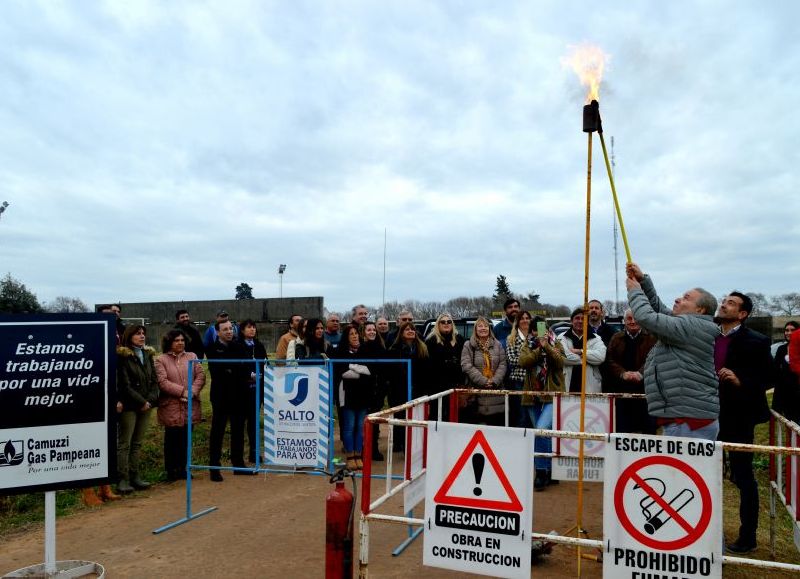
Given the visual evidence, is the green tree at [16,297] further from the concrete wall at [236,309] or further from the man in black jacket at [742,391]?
the man in black jacket at [742,391]

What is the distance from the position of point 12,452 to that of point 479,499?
3.65 m

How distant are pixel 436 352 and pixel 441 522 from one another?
471 centimetres

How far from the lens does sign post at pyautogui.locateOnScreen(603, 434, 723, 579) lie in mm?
3518

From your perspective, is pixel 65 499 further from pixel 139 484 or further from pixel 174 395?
pixel 174 395

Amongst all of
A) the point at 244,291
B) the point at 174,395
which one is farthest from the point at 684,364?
the point at 244,291

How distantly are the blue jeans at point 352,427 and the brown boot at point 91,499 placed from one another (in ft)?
10.4

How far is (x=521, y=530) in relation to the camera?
12.7ft

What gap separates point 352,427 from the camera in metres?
8.71

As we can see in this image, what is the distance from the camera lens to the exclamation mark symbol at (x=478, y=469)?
3.98m

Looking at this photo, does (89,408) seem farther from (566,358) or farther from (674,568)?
(566,358)

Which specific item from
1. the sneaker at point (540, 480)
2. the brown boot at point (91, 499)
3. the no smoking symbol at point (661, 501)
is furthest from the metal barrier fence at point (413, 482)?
the brown boot at point (91, 499)

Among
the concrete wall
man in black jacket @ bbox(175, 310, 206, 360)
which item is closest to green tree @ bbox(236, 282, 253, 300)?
the concrete wall

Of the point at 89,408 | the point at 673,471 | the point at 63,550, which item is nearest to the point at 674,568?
the point at 673,471

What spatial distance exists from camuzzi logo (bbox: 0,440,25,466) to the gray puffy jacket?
4837mm
